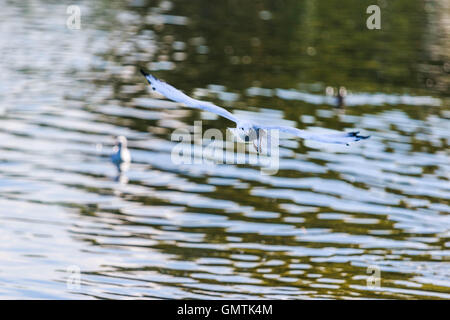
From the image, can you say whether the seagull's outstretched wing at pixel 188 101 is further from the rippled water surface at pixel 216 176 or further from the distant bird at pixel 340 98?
the distant bird at pixel 340 98

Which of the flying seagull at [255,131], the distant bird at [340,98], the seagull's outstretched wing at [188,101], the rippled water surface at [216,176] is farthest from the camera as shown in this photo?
the distant bird at [340,98]

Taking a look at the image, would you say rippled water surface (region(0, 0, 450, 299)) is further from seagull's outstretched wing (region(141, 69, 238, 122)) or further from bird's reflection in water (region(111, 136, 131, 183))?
seagull's outstretched wing (region(141, 69, 238, 122))

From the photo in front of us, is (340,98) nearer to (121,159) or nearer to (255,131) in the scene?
(121,159)

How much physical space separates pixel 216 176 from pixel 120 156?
298 centimetres

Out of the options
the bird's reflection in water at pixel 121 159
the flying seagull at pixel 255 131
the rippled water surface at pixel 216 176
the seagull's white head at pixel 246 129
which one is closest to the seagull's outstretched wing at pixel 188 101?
the flying seagull at pixel 255 131

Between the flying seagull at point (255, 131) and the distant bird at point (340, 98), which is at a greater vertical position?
the flying seagull at point (255, 131)

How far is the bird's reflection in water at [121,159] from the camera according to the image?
2797cm

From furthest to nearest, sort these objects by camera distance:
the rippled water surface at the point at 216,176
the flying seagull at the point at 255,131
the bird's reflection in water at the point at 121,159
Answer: the bird's reflection in water at the point at 121,159 → the rippled water surface at the point at 216,176 → the flying seagull at the point at 255,131

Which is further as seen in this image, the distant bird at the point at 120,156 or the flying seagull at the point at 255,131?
the distant bird at the point at 120,156

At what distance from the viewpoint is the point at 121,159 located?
28.2 meters

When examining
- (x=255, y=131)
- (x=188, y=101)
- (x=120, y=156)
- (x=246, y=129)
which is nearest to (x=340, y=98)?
(x=120, y=156)

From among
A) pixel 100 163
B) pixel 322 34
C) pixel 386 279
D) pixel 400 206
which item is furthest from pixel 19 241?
pixel 322 34

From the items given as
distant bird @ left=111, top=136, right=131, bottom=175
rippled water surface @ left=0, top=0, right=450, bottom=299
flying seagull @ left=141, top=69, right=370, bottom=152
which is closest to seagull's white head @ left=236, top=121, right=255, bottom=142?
flying seagull @ left=141, top=69, right=370, bottom=152

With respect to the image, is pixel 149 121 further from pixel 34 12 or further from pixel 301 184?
pixel 34 12
